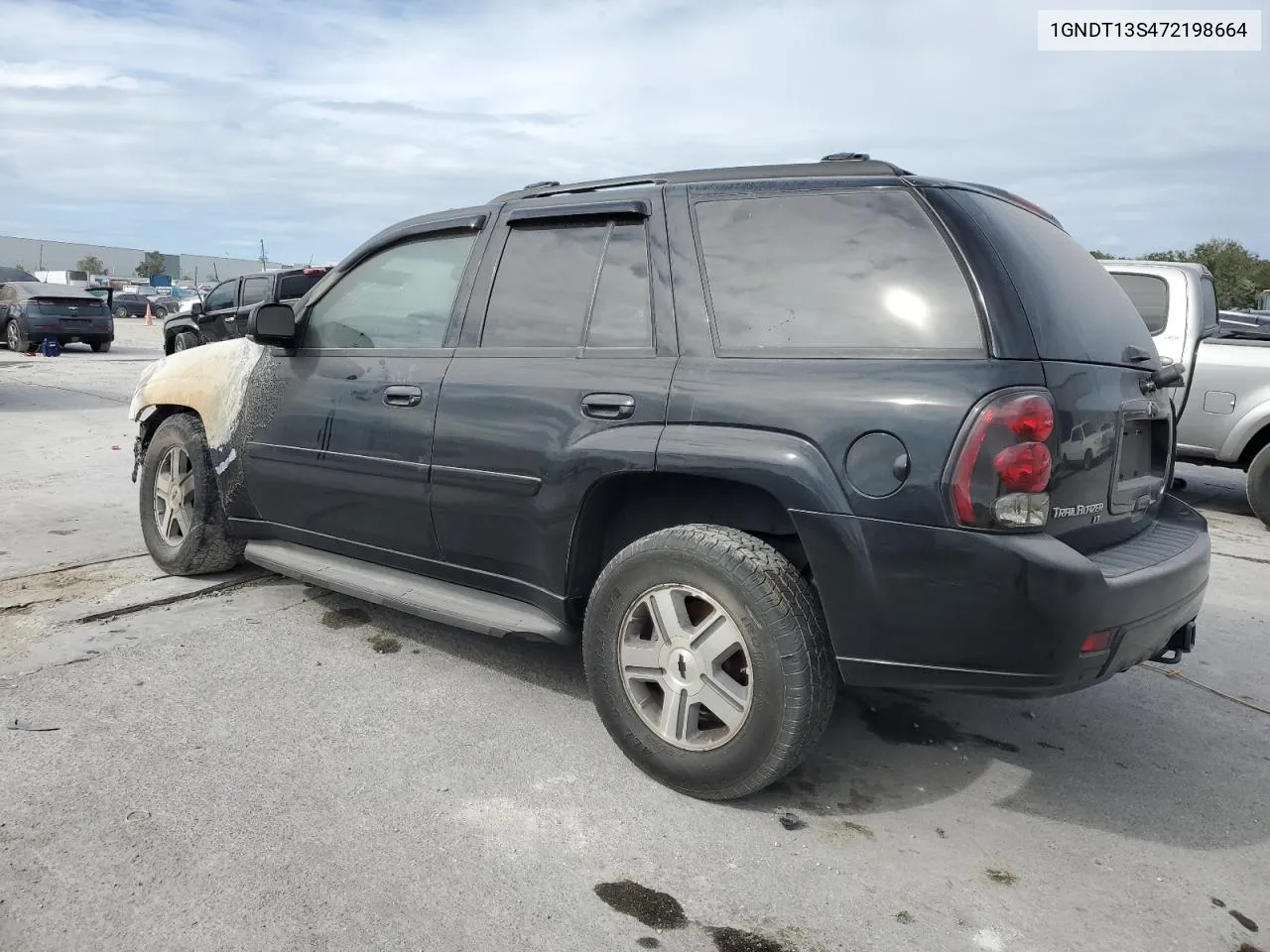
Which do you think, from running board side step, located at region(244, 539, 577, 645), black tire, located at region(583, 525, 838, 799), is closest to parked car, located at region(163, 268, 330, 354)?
running board side step, located at region(244, 539, 577, 645)

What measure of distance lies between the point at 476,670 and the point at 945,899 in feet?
6.62

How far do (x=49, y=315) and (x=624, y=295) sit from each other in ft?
63.3

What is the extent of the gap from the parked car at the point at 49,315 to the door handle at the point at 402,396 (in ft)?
60.3

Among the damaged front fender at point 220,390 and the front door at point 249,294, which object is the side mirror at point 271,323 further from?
the front door at point 249,294

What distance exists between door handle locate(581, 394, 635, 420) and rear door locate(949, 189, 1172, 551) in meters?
1.13

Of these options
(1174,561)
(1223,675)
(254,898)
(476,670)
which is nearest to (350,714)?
(476,670)

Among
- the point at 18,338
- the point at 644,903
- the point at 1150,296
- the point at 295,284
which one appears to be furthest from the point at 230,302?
the point at 644,903

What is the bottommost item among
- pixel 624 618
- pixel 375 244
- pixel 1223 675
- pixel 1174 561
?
pixel 1223 675

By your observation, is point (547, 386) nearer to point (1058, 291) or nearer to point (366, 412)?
point (366, 412)

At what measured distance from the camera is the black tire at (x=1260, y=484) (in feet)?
23.2

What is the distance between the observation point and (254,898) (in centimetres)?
240

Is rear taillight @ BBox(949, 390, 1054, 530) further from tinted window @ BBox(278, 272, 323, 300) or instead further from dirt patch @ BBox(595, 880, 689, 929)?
tinted window @ BBox(278, 272, 323, 300)

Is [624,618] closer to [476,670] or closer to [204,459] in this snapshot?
[476,670]

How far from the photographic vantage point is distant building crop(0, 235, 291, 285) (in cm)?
10850
